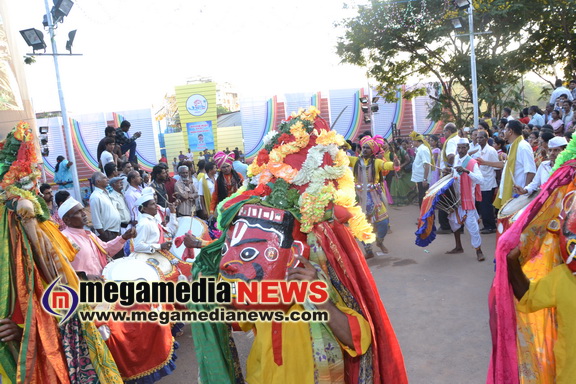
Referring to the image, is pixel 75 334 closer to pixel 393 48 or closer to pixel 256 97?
pixel 393 48

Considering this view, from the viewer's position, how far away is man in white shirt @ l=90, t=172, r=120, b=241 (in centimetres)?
705

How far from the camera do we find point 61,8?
11.9m

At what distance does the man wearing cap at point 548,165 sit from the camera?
18.8 ft

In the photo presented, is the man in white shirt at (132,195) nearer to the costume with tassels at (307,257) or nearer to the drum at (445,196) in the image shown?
the drum at (445,196)

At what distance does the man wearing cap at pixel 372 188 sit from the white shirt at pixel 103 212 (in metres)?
4.04

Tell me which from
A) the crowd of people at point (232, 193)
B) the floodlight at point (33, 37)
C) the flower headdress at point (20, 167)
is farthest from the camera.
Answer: the floodlight at point (33, 37)

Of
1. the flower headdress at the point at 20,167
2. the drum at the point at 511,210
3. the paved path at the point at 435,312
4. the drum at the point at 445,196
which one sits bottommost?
the paved path at the point at 435,312

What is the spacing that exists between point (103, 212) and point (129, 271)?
267cm

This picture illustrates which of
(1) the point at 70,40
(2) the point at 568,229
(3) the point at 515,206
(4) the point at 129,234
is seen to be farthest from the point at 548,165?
(1) the point at 70,40

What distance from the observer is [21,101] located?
Answer: 9984mm

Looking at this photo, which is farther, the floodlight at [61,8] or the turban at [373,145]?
the floodlight at [61,8]

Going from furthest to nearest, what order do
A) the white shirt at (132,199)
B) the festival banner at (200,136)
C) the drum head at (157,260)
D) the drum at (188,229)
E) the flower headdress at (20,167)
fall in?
the festival banner at (200,136)
the white shirt at (132,199)
the drum at (188,229)
the drum head at (157,260)
the flower headdress at (20,167)

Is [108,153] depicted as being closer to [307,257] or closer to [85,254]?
[85,254]

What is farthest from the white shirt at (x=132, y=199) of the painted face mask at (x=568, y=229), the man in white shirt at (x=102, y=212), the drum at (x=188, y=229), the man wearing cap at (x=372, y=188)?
the painted face mask at (x=568, y=229)
